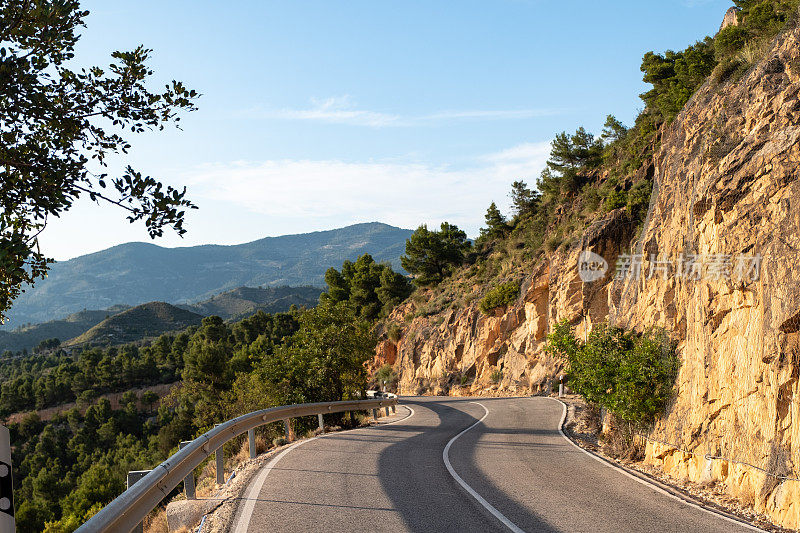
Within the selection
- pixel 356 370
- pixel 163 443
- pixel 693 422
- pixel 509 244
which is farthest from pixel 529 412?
pixel 163 443

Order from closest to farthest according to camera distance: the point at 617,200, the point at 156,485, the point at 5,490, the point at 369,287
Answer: the point at 5,490 → the point at 156,485 → the point at 617,200 → the point at 369,287

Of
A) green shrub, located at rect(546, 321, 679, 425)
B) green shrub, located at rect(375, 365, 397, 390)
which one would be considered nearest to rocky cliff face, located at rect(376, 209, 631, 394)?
green shrub, located at rect(375, 365, 397, 390)

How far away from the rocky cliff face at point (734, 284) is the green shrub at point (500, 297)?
21991mm

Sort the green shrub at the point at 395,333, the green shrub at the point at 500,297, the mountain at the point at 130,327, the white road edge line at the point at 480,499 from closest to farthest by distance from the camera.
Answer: the white road edge line at the point at 480,499 → the green shrub at the point at 500,297 → the green shrub at the point at 395,333 → the mountain at the point at 130,327

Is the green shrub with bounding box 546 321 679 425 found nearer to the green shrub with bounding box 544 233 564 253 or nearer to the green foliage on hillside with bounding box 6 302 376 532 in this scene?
the green foliage on hillside with bounding box 6 302 376 532

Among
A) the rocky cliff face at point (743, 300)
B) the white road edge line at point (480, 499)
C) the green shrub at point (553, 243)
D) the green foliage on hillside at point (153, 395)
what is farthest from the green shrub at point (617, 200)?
the white road edge line at point (480, 499)

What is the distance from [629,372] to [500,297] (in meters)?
29.9

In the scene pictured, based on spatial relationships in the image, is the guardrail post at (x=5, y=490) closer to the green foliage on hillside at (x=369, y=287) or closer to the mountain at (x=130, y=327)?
the green foliage on hillside at (x=369, y=287)

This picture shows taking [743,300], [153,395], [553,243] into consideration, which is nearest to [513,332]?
[553,243]

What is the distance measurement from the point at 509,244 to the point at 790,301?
4253cm

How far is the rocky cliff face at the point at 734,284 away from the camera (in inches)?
322

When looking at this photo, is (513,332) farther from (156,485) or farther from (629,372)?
(156,485)

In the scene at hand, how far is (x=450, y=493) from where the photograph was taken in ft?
26.6

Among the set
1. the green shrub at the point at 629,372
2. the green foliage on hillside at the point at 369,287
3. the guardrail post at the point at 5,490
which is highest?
the green foliage on hillside at the point at 369,287
